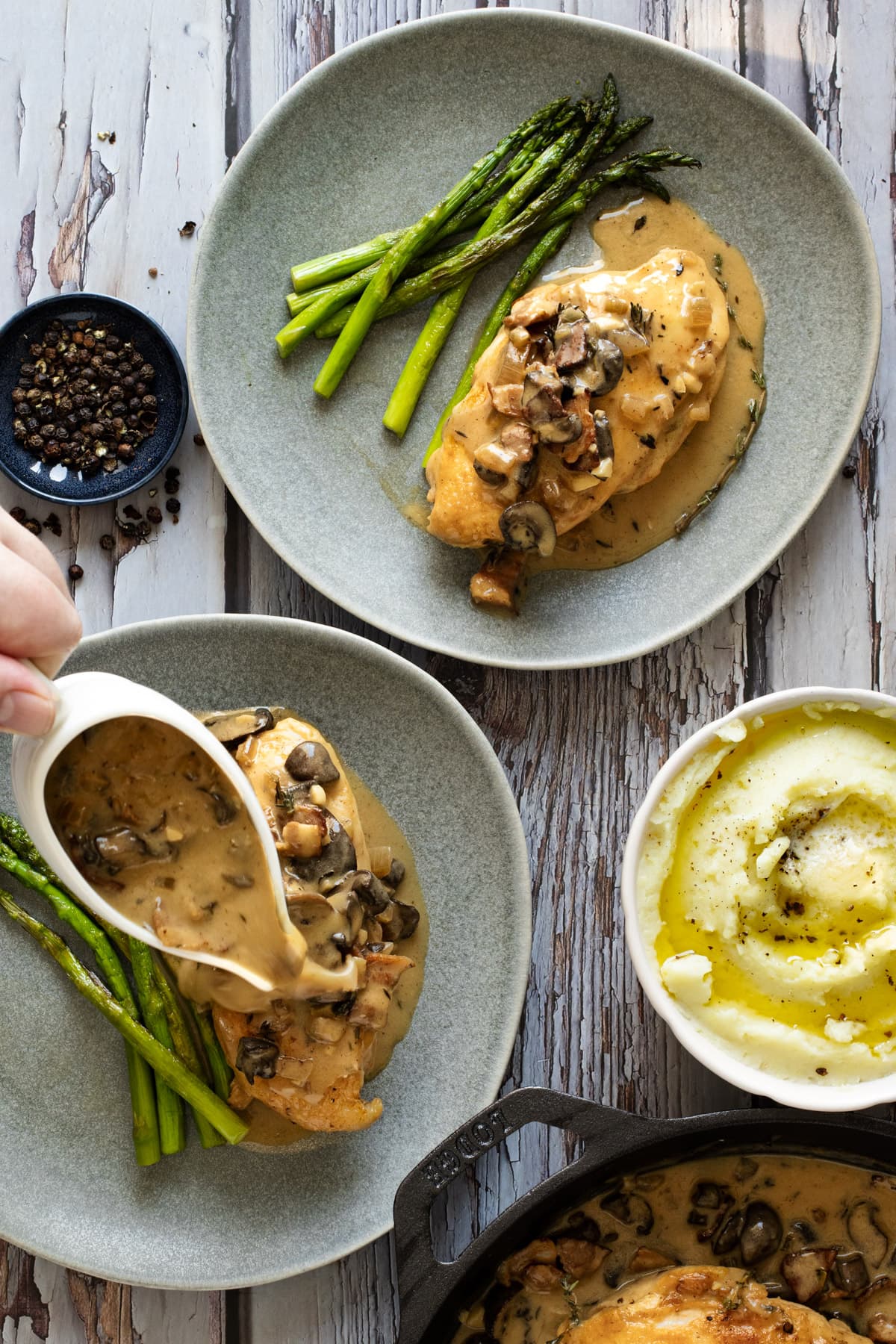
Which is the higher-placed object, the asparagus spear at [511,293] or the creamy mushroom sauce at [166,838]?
the asparagus spear at [511,293]

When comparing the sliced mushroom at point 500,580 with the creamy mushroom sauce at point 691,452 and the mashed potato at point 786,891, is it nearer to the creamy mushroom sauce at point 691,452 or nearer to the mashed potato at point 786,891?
the creamy mushroom sauce at point 691,452

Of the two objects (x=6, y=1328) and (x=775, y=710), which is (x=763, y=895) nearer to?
(x=775, y=710)

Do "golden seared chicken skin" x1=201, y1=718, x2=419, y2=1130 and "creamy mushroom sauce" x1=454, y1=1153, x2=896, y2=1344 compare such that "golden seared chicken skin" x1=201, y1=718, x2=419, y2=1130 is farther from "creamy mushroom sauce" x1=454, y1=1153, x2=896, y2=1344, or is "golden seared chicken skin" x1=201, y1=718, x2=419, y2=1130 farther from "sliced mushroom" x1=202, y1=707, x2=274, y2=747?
"creamy mushroom sauce" x1=454, y1=1153, x2=896, y2=1344

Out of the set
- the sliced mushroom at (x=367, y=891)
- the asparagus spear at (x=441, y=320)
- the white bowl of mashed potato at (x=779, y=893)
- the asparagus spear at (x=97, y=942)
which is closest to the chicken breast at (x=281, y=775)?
the sliced mushroom at (x=367, y=891)

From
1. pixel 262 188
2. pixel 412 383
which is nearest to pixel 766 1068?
pixel 412 383

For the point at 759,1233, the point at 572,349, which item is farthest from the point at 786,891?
the point at 572,349

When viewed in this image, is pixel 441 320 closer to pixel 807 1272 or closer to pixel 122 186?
pixel 122 186

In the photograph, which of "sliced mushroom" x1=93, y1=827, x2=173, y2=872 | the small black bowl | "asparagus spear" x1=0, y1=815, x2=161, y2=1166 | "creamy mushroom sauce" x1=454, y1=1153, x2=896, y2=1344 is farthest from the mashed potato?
the small black bowl
